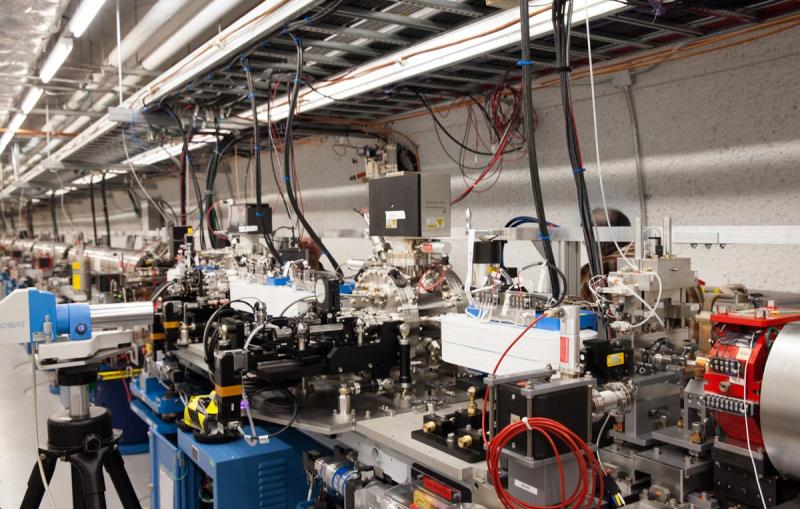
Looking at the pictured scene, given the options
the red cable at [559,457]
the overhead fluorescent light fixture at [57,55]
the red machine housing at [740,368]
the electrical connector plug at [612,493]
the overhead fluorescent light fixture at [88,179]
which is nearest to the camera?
the red cable at [559,457]

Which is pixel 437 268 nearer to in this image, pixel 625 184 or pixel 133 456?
pixel 625 184

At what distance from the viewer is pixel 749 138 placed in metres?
2.77

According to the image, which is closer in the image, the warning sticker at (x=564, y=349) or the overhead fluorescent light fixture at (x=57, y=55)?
the warning sticker at (x=564, y=349)

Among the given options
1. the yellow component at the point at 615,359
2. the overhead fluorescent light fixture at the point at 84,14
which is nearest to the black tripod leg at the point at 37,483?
the yellow component at the point at 615,359

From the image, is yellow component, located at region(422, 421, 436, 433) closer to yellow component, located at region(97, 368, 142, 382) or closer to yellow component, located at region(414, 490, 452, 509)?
yellow component, located at region(414, 490, 452, 509)

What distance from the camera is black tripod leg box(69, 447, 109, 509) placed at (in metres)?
1.66

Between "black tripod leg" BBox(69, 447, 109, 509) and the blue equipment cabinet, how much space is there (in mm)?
628

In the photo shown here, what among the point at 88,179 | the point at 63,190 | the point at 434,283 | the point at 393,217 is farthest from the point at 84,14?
the point at 63,190

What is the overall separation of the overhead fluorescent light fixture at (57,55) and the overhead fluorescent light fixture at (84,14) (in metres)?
0.26

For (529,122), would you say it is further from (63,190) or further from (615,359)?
(63,190)

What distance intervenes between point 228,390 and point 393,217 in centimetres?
88

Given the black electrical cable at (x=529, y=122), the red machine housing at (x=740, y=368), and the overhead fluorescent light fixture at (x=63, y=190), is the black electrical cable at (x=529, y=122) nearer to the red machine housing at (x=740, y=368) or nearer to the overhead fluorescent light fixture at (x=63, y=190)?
the red machine housing at (x=740, y=368)

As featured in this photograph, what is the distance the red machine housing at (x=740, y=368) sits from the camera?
1.33 meters

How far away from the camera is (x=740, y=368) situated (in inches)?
52.8
